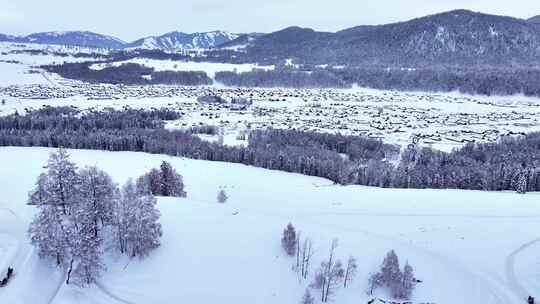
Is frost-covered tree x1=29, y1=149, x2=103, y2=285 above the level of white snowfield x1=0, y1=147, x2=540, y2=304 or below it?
above

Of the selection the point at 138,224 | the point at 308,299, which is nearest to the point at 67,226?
the point at 138,224

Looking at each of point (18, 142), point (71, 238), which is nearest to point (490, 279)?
point (71, 238)

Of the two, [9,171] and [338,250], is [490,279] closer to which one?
[338,250]

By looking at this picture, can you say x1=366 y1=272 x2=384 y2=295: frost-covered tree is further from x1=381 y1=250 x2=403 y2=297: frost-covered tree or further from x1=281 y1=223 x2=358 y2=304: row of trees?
x1=281 y1=223 x2=358 y2=304: row of trees

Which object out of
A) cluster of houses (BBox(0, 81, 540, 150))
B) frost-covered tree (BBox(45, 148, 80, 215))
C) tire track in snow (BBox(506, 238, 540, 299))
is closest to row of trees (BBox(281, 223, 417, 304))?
tire track in snow (BBox(506, 238, 540, 299))

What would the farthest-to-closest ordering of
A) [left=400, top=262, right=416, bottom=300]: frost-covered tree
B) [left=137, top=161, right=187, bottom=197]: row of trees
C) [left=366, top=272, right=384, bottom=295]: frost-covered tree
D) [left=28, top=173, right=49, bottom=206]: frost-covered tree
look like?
[left=137, top=161, right=187, bottom=197]: row of trees
[left=28, top=173, right=49, bottom=206]: frost-covered tree
[left=366, top=272, right=384, bottom=295]: frost-covered tree
[left=400, top=262, right=416, bottom=300]: frost-covered tree

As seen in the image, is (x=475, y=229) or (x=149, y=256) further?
(x=475, y=229)

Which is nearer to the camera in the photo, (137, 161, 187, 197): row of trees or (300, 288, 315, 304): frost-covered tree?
(300, 288, 315, 304): frost-covered tree

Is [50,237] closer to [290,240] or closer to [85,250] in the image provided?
[85,250]
